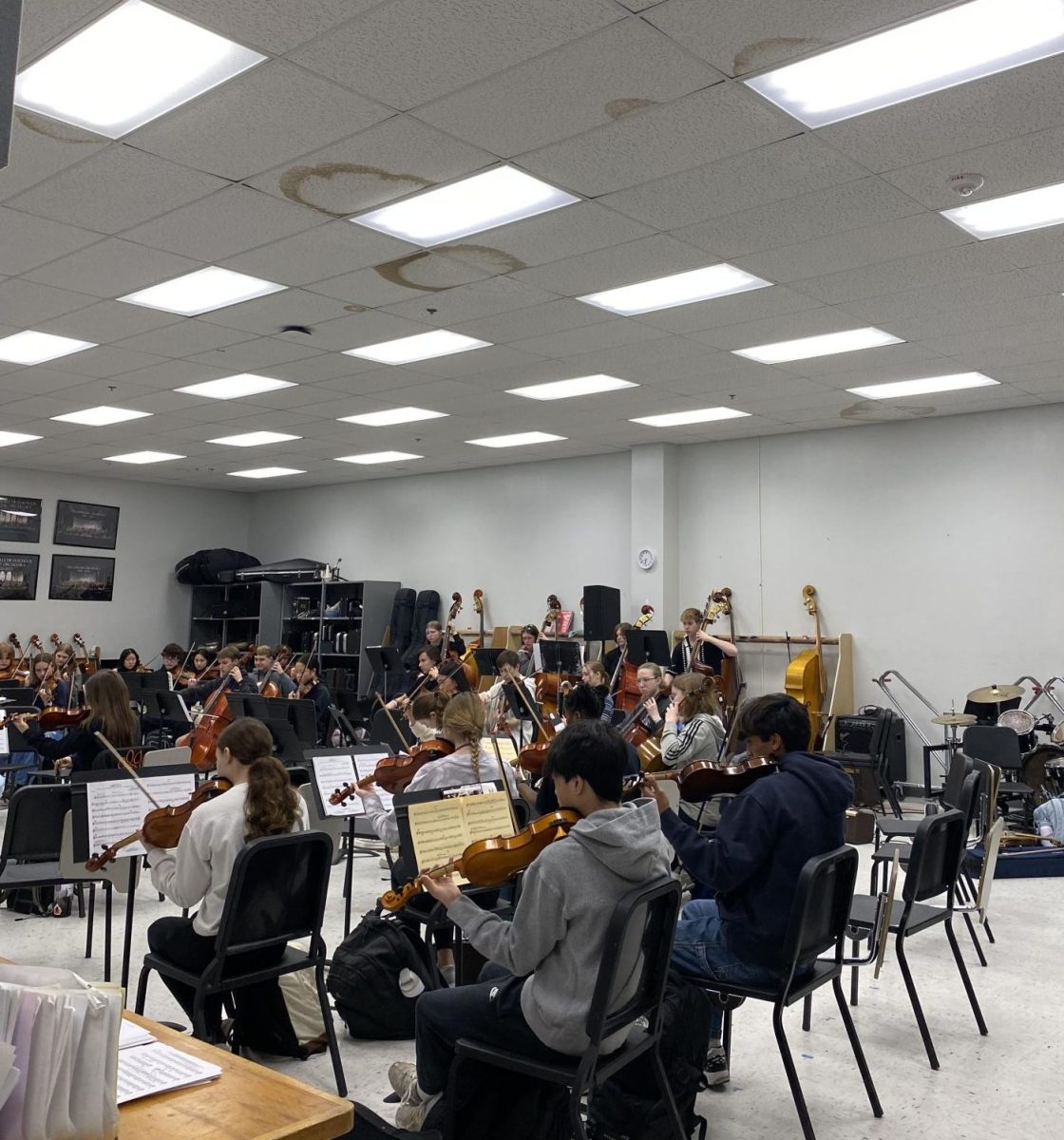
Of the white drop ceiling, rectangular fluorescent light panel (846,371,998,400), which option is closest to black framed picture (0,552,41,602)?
the white drop ceiling

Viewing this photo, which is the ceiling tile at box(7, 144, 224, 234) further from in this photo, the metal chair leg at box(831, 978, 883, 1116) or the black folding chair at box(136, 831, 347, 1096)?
the metal chair leg at box(831, 978, 883, 1116)

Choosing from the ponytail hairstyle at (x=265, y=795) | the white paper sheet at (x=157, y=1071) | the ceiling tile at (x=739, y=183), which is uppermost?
the ceiling tile at (x=739, y=183)

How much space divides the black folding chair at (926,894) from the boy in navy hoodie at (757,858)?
1.93 feet

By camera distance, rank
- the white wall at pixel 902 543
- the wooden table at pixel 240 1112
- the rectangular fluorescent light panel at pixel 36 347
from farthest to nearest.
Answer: the white wall at pixel 902 543
the rectangular fluorescent light panel at pixel 36 347
the wooden table at pixel 240 1112

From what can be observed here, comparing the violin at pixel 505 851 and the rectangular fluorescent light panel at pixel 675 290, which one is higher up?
the rectangular fluorescent light panel at pixel 675 290

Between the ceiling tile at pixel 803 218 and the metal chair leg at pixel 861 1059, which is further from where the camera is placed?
the ceiling tile at pixel 803 218

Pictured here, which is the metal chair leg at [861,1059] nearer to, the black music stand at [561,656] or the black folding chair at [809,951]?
the black folding chair at [809,951]

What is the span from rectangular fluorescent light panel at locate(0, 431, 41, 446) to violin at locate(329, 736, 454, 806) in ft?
24.0

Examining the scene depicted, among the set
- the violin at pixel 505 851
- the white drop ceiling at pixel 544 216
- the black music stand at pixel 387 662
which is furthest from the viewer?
the black music stand at pixel 387 662

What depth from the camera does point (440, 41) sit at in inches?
122

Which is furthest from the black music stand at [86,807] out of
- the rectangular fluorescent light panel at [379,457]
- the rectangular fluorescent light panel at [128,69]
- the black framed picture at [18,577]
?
the black framed picture at [18,577]

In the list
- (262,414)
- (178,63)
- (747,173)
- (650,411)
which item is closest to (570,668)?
(650,411)

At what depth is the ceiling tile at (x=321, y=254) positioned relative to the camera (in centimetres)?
465

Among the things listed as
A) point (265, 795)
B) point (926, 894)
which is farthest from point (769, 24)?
point (926, 894)
